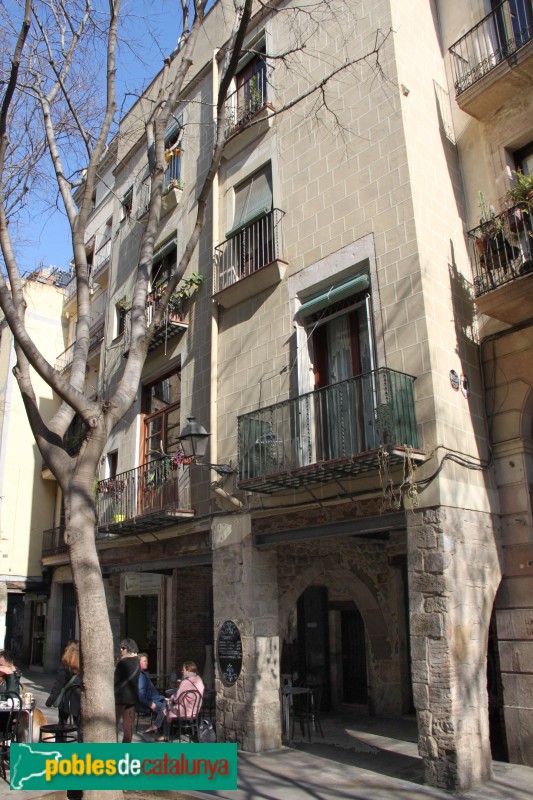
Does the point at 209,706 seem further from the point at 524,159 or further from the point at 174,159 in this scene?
the point at 174,159

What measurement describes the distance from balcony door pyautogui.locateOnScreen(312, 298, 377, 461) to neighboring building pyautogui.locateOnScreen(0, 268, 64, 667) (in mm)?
14182

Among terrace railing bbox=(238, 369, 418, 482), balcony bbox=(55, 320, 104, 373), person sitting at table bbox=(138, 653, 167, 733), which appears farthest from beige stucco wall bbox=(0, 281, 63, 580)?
terrace railing bbox=(238, 369, 418, 482)

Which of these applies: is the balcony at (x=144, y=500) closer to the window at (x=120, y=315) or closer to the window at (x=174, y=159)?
the window at (x=120, y=315)

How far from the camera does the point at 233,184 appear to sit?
40.7 feet

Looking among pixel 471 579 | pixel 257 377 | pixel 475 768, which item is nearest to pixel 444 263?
pixel 257 377

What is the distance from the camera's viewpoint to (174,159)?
591 inches

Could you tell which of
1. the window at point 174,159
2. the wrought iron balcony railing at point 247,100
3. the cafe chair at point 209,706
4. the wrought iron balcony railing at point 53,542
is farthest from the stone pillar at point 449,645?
the wrought iron balcony railing at point 53,542

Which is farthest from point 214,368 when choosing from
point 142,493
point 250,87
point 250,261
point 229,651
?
point 250,87

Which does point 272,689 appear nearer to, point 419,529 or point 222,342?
point 419,529

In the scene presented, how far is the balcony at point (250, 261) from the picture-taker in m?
10.8

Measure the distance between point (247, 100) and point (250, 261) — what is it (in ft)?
11.1

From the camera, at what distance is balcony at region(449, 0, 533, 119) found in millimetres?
9070

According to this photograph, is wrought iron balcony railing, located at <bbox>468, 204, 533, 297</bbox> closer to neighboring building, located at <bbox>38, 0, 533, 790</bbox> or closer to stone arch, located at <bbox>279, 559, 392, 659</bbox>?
neighboring building, located at <bbox>38, 0, 533, 790</bbox>

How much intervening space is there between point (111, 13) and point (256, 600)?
8068 mm
